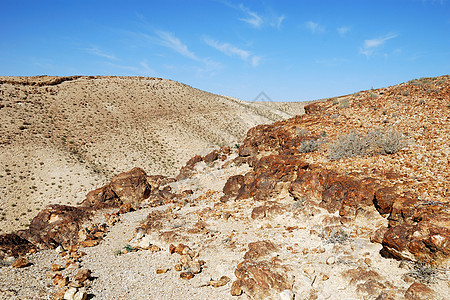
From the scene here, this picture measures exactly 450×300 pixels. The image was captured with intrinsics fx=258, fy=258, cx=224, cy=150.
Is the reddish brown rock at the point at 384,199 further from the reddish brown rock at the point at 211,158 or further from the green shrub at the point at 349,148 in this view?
the reddish brown rock at the point at 211,158

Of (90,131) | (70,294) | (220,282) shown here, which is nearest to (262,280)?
(220,282)

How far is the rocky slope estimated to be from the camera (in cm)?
654

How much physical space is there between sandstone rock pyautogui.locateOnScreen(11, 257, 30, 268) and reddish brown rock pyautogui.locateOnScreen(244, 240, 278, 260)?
7.46 m

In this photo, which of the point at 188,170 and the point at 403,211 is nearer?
the point at 403,211

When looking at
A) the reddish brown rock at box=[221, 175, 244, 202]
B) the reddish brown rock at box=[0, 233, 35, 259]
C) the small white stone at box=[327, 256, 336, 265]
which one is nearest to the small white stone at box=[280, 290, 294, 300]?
the small white stone at box=[327, 256, 336, 265]

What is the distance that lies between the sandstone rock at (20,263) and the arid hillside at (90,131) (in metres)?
12.7

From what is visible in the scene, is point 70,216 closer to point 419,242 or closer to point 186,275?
point 186,275

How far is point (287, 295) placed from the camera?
6.46 m

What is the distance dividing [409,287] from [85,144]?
33.6 metres

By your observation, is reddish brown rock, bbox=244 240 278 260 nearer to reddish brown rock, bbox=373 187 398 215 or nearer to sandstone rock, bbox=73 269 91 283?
reddish brown rock, bbox=373 187 398 215

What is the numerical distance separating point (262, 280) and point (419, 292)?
3.45 m

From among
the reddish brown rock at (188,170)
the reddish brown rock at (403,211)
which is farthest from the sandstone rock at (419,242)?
the reddish brown rock at (188,170)

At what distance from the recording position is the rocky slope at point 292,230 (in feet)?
21.5

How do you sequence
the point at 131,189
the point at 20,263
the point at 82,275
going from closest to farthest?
the point at 82,275 → the point at 20,263 → the point at 131,189
